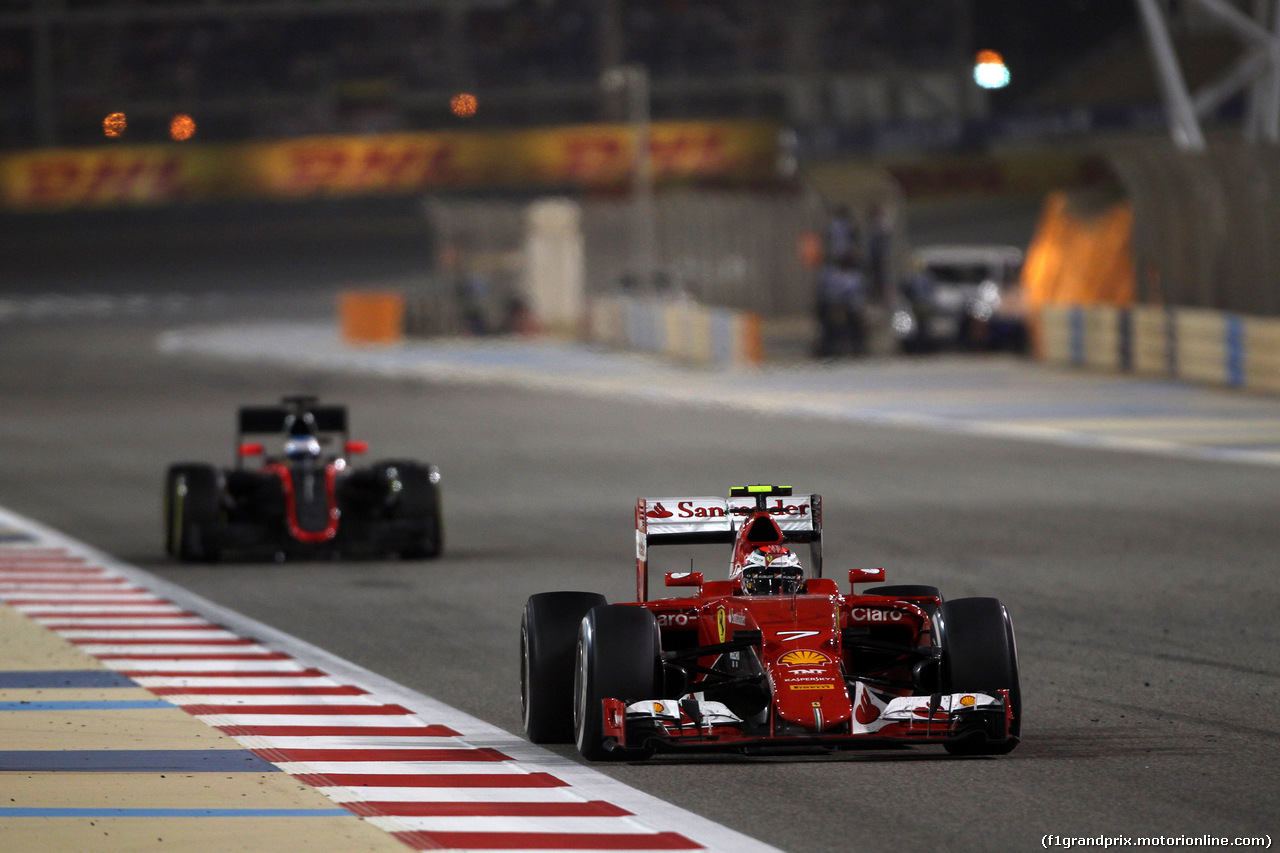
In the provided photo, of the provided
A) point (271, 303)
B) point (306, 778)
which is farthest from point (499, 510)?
point (271, 303)

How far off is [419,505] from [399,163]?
1910 inches

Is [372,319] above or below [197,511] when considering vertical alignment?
above

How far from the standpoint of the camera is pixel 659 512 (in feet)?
29.5

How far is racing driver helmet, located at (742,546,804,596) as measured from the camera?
8.40 m

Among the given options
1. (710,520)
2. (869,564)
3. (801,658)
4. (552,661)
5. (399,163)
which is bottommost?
(869,564)

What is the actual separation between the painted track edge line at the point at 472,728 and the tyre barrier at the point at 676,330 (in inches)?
863

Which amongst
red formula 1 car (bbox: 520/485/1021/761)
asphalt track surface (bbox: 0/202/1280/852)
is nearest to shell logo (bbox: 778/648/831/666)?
red formula 1 car (bbox: 520/485/1021/761)

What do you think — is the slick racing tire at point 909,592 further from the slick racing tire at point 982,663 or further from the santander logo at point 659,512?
the santander logo at point 659,512

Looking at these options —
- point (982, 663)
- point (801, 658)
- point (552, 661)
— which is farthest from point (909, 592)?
point (552, 661)

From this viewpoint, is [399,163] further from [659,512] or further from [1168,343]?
[659,512]

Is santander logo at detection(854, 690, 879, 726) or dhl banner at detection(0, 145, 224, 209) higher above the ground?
dhl banner at detection(0, 145, 224, 209)

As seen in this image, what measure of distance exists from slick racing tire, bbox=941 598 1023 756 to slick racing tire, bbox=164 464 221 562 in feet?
25.4

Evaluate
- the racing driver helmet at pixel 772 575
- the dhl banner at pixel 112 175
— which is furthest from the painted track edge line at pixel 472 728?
the dhl banner at pixel 112 175

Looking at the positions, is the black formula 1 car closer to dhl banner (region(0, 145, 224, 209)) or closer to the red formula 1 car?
the red formula 1 car
